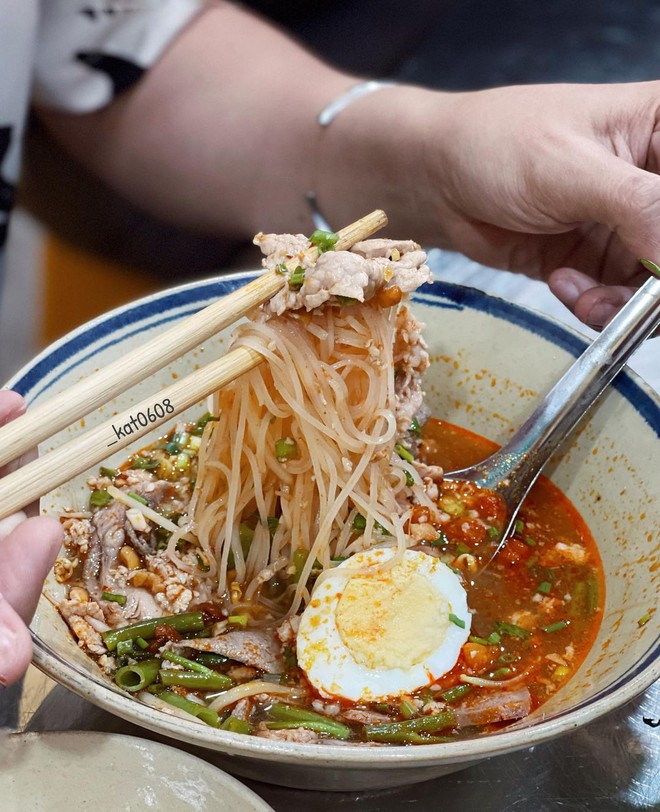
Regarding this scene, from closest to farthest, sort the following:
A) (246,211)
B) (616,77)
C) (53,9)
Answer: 1. (53,9)
2. (246,211)
3. (616,77)

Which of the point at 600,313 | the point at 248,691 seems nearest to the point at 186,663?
the point at 248,691

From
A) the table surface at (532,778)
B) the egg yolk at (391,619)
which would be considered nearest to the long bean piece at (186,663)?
the table surface at (532,778)

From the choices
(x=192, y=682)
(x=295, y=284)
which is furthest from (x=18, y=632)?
(x=295, y=284)

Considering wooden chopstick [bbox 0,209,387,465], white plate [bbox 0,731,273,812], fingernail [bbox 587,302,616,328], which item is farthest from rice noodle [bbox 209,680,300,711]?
fingernail [bbox 587,302,616,328]

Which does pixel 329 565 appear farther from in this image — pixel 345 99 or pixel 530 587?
pixel 345 99

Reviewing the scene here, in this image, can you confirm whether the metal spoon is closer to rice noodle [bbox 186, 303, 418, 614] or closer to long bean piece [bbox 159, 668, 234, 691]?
rice noodle [bbox 186, 303, 418, 614]

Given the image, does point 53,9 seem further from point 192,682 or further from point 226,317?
point 192,682

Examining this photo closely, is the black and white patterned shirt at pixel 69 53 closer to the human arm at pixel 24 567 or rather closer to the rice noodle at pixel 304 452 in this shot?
the rice noodle at pixel 304 452
